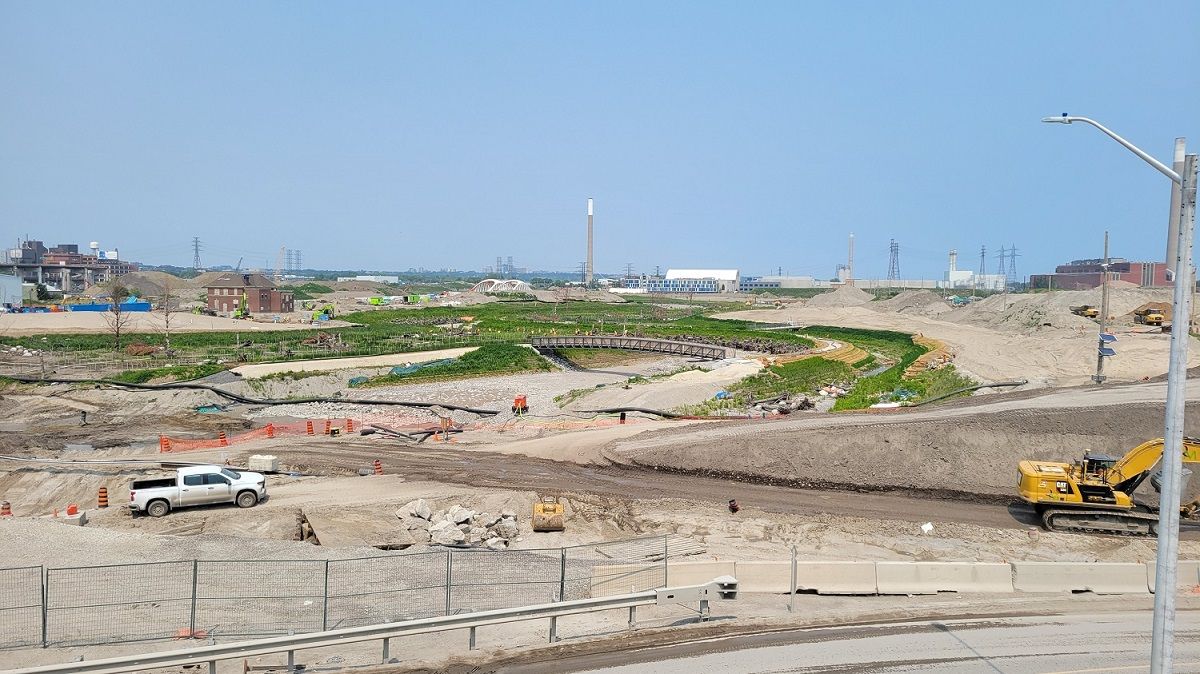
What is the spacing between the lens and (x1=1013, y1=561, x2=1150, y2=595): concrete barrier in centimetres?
1834

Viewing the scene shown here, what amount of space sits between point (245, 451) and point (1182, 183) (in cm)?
3356

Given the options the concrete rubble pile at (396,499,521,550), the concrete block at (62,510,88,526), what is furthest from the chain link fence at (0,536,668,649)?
the concrete block at (62,510,88,526)

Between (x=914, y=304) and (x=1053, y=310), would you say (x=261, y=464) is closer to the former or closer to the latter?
(x=1053, y=310)

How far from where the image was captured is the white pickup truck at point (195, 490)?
83.1 feet

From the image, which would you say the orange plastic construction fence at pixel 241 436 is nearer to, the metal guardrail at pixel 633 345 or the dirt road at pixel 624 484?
the dirt road at pixel 624 484

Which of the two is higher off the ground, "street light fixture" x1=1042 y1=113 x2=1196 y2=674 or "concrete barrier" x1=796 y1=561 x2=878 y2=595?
"street light fixture" x1=1042 y1=113 x2=1196 y2=674

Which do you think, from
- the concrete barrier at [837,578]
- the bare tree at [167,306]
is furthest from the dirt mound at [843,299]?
the concrete barrier at [837,578]

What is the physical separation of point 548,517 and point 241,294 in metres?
103

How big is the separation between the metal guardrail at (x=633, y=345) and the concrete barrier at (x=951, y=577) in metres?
52.9

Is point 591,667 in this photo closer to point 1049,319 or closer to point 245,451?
point 245,451

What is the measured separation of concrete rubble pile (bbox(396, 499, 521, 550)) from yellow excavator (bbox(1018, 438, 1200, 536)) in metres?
14.6

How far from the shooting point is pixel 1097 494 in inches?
922

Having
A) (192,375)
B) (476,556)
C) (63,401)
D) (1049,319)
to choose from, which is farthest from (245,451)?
(1049,319)

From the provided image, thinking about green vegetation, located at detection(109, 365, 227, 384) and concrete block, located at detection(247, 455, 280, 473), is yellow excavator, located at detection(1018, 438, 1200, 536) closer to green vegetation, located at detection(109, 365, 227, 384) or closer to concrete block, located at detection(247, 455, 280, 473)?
concrete block, located at detection(247, 455, 280, 473)
